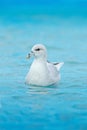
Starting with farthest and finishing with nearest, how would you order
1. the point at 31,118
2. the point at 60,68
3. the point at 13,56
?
the point at 13,56, the point at 60,68, the point at 31,118

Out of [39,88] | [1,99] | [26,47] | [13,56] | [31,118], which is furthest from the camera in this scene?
[26,47]

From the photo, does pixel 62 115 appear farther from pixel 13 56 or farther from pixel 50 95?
pixel 13 56

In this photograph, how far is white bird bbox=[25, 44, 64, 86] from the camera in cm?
899

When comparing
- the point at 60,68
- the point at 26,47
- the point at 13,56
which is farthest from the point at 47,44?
the point at 60,68

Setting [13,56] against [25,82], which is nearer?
[25,82]

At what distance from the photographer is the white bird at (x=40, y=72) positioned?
354 inches

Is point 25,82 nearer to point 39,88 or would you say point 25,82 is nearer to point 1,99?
point 39,88

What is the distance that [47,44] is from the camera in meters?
14.0

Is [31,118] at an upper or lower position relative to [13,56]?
lower

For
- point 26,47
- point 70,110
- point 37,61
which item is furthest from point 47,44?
point 70,110

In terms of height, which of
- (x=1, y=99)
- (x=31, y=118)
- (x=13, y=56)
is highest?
(x=13, y=56)

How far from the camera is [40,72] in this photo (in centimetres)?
915

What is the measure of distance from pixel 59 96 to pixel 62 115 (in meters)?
1.09

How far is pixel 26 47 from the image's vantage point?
13.5 meters
